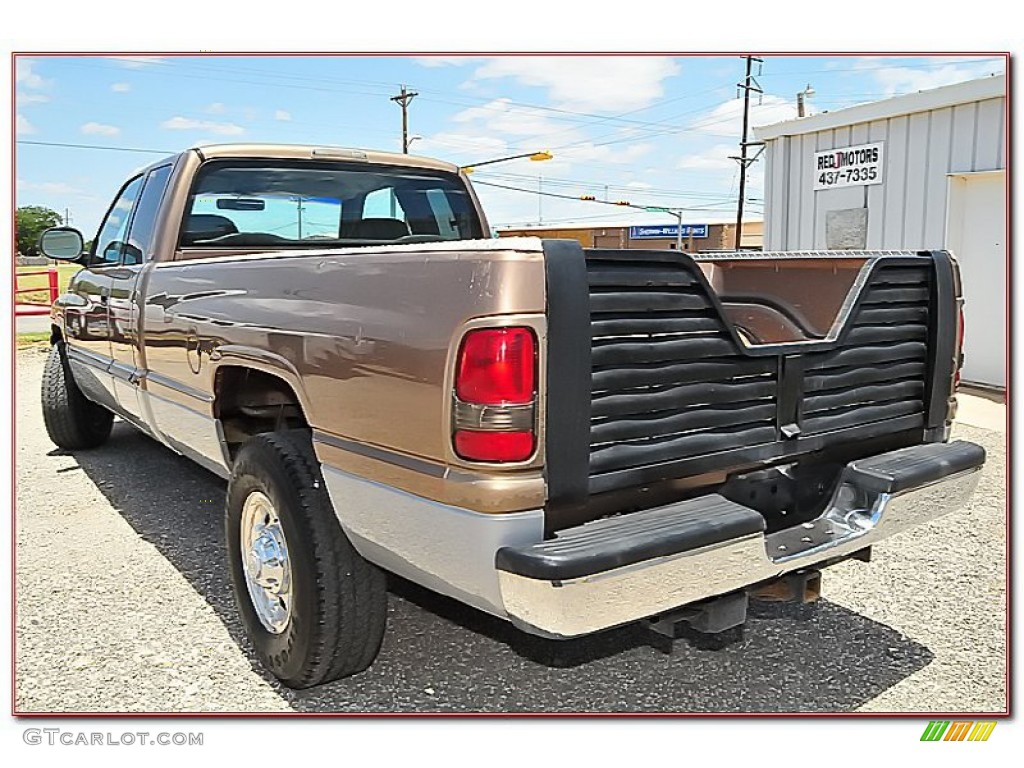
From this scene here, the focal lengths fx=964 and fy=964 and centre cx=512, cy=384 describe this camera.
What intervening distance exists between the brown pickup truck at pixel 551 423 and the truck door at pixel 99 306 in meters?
1.09

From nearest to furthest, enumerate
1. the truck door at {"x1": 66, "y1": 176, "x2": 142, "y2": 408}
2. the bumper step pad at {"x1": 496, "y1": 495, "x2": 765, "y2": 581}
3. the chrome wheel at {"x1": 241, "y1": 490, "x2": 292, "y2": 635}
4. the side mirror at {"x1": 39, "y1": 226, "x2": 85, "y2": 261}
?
1. the bumper step pad at {"x1": 496, "y1": 495, "x2": 765, "y2": 581}
2. the chrome wheel at {"x1": 241, "y1": 490, "x2": 292, "y2": 635}
3. the truck door at {"x1": 66, "y1": 176, "x2": 142, "y2": 408}
4. the side mirror at {"x1": 39, "y1": 226, "x2": 85, "y2": 261}

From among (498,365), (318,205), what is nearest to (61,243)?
(318,205)

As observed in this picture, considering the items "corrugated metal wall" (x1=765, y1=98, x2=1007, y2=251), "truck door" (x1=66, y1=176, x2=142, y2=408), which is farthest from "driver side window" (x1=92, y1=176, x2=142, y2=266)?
"corrugated metal wall" (x1=765, y1=98, x2=1007, y2=251)

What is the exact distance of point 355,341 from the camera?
8.95 feet

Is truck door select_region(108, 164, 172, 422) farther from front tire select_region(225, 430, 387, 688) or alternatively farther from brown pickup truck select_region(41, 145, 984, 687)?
front tire select_region(225, 430, 387, 688)

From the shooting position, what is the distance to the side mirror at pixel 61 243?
578 cm

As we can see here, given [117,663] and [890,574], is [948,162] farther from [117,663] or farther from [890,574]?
[117,663]

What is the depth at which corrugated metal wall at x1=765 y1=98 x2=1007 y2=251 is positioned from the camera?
9.29 m

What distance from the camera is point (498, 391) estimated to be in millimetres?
2377

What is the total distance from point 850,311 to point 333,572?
1882 mm

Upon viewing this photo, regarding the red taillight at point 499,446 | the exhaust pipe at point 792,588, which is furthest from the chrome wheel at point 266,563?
the exhaust pipe at point 792,588

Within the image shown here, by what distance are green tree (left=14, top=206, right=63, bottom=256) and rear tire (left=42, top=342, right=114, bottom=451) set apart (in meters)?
0.97

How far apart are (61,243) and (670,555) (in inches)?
189

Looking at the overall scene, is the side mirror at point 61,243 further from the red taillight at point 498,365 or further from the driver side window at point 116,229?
the red taillight at point 498,365
